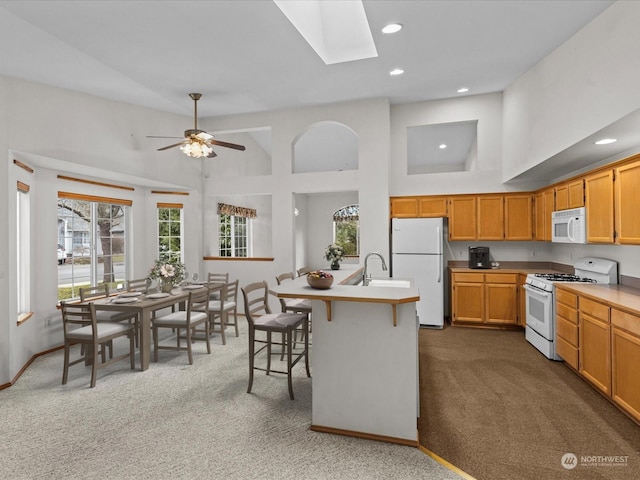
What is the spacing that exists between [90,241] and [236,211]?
9.78ft

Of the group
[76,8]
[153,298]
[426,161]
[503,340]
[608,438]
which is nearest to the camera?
[608,438]

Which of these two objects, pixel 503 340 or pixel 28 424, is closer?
pixel 28 424

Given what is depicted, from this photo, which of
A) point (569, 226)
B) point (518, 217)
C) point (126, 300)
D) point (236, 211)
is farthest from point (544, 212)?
point (236, 211)

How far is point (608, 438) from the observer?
2.42 metres

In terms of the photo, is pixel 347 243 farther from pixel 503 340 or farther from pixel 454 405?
pixel 454 405

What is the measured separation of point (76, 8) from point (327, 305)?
3.12 m

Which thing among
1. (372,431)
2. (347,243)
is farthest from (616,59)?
(347,243)

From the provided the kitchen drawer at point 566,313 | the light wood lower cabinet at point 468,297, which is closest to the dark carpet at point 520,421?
the kitchen drawer at point 566,313

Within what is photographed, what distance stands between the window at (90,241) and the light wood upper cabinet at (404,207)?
4.23 meters

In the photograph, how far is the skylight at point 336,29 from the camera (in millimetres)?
3553

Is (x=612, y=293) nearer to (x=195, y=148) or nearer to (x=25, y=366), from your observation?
(x=195, y=148)

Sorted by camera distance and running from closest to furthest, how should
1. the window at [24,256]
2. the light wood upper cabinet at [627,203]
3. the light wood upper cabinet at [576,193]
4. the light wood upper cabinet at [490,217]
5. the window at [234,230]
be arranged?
the light wood upper cabinet at [627,203] < the light wood upper cabinet at [576,193] < the window at [24,256] < the light wood upper cabinet at [490,217] < the window at [234,230]

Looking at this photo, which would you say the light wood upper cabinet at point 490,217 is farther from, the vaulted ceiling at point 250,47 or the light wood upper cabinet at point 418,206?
the vaulted ceiling at point 250,47

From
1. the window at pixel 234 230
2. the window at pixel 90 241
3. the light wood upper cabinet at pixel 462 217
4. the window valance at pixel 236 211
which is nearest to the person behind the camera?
the window at pixel 90 241
